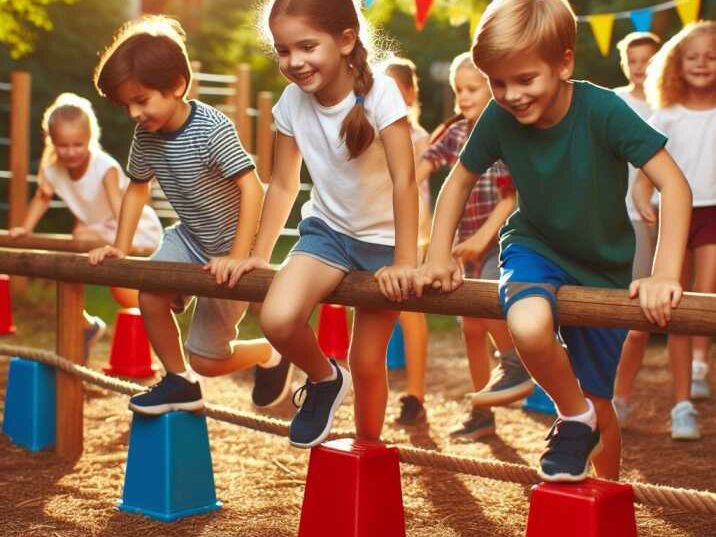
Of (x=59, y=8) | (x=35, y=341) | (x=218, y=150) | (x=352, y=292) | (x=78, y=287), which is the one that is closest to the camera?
(x=352, y=292)

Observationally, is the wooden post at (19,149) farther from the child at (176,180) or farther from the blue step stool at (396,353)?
the child at (176,180)

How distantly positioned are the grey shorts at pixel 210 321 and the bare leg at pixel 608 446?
Result: 5.03 ft

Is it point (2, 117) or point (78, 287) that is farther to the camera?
point (2, 117)

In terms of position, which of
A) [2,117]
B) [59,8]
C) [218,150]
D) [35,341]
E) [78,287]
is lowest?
[35,341]

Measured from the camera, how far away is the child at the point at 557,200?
2.82 metres

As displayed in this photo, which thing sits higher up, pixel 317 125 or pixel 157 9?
pixel 157 9

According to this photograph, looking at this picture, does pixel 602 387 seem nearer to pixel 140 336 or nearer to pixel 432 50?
pixel 140 336

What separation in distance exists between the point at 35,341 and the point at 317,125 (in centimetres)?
521

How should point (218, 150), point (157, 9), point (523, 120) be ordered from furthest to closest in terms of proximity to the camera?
1. point (157, 9)
2. point (218, 150)
3. point (523, 120)

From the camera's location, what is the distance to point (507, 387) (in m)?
4.53

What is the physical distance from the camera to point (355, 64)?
3.50 m

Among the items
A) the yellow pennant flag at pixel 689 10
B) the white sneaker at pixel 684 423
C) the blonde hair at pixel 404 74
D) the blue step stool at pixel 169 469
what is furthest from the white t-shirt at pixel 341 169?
the yellow pennant flag at pixel 689 10

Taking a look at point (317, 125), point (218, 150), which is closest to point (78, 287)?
point (218, 150)

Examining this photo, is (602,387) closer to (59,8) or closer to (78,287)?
(78,287)
